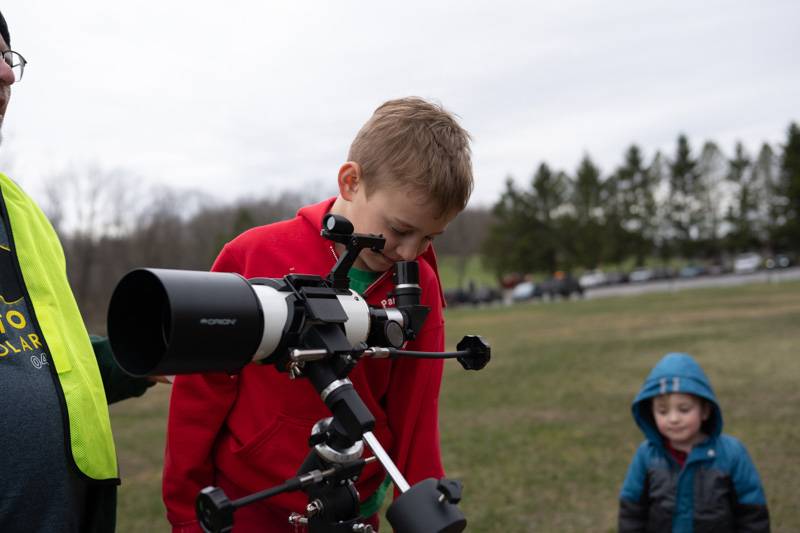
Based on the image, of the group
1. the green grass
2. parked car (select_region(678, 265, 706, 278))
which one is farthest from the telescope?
the green grass

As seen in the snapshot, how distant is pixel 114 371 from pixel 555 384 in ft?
41.1

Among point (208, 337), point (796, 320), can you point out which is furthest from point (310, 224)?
point (796, 320)

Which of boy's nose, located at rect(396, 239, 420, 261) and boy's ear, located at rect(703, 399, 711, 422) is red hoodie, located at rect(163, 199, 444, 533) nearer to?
boy's nose, located at rect(396, 239, 420, 261)

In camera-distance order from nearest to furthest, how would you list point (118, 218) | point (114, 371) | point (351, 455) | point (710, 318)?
point (351, 455), point (114, 371), point (710, 318), point (118, 218)

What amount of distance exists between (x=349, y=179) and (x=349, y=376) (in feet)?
2.02

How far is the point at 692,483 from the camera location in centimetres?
418

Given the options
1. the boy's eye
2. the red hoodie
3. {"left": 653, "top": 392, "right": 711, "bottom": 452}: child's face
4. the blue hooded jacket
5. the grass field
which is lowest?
the grass field

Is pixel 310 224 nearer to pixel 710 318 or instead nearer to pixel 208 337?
A: pixel 208 337

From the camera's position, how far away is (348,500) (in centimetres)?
159

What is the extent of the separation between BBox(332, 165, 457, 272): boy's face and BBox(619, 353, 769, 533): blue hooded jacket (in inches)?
107

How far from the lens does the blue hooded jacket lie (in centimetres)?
405

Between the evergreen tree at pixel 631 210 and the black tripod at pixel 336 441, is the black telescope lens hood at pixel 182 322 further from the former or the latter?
the evergreen tree at pixel 631 210

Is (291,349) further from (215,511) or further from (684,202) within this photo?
(684,202)

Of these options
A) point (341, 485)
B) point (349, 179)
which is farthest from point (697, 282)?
point (341, 485)
